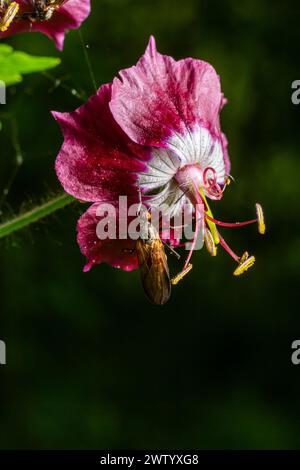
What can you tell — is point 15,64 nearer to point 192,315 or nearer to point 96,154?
point 96,154

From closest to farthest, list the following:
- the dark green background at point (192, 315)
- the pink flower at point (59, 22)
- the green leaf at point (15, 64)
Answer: the green leaf at point (15, 64) → the pink flower at point (59, 22) → the dark green background at point (192, 315)

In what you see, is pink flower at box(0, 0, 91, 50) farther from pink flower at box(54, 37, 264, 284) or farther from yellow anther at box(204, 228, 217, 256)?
yellow anther at box(204, 228, 217, 256)

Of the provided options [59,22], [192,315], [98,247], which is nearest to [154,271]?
[98,247]

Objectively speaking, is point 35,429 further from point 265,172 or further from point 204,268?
point 265,172

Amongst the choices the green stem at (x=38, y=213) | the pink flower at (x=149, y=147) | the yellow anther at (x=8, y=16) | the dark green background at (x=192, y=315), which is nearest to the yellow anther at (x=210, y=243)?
the pink flower at (x=149, y=147)

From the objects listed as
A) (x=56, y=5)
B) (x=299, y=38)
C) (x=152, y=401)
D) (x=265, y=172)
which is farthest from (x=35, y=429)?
(x=56, y=5)

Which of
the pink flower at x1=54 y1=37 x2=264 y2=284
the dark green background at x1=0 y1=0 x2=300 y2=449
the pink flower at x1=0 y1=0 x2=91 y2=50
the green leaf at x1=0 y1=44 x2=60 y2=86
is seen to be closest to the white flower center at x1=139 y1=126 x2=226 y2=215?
the pink flower at x1=54 y1=37 x2=264 y2=284

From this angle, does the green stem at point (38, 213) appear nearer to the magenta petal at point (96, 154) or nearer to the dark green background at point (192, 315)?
the magenta petal at point (96, 154)
